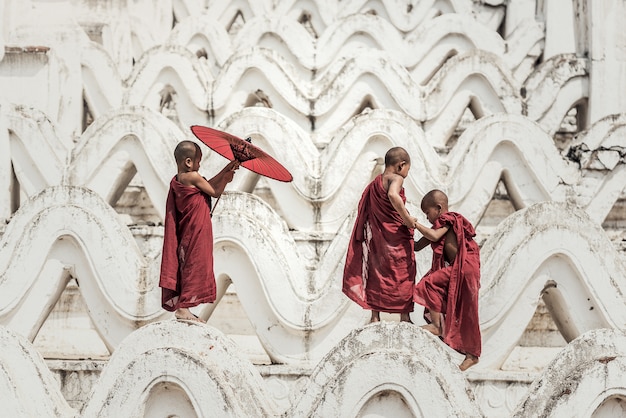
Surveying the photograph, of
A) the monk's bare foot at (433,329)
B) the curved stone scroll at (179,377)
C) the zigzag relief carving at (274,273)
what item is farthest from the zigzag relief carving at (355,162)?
the curved stone scroll at (179,377)

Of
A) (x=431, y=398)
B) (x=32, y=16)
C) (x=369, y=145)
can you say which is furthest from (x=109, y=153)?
(x=431, y=398)

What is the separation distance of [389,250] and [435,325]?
1.44 feet

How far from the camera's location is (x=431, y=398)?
212 inches

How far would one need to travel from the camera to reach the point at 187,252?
6.02 m

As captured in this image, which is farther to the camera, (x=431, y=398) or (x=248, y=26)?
(x=248, y=26)

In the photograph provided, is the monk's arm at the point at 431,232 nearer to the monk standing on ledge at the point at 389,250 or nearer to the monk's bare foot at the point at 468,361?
the monk standing on ledge at the point at 389,250

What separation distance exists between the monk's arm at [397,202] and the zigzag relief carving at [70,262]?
1.82m

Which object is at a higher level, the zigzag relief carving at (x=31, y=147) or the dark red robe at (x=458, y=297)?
the zigzag relief carving at (x=31, y=147)

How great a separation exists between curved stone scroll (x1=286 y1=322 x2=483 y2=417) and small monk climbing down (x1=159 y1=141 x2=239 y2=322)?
0.81 m

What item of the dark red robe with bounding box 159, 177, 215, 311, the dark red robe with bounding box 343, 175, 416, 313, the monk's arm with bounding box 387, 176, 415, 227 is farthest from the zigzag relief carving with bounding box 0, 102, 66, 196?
the monk's arm with bounding box 387, 176, 415, 227

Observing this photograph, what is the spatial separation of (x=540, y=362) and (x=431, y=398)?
7.35 feet

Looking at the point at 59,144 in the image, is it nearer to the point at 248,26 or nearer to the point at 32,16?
the point at 32,16

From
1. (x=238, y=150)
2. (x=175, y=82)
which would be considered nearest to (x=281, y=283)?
(x=238, y=150)

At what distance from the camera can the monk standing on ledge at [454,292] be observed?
234 inches
